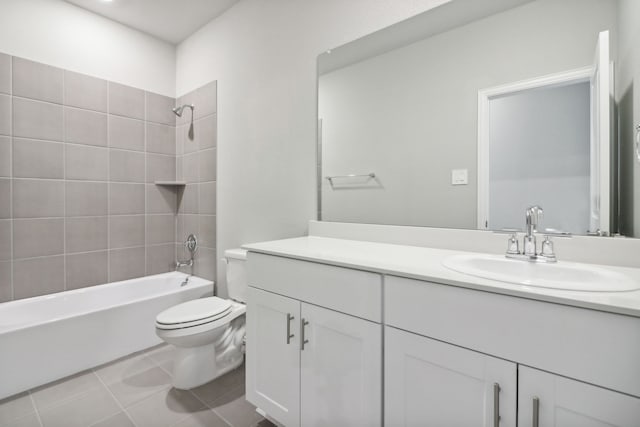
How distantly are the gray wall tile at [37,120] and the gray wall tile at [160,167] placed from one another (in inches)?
25.6

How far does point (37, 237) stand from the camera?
7.09ft

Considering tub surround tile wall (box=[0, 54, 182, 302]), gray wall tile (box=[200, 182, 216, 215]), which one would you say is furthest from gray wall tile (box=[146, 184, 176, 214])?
gray wall tile (box=[200, 182, 216, 215])

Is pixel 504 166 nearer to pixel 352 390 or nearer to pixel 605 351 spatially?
pixel 605 351

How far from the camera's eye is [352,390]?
3.45 ft

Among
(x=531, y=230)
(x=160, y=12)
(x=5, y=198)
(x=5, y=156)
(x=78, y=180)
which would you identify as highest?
(x=160, y=12)

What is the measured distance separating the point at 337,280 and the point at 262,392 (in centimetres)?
71

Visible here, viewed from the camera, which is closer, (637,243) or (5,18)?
(637,243)

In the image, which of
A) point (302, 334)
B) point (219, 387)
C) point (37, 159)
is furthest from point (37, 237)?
point (302, 334)

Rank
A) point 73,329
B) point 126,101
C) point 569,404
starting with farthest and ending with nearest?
point 126,101 < point 73,329 < point 569,404

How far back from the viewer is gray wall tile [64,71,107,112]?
89.8 inches

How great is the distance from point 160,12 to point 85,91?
33.8 inches

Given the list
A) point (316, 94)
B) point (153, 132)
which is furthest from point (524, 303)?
point (153, 132)

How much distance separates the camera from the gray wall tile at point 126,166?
2.52 metres

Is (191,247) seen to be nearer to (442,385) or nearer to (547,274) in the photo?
(442,385)
